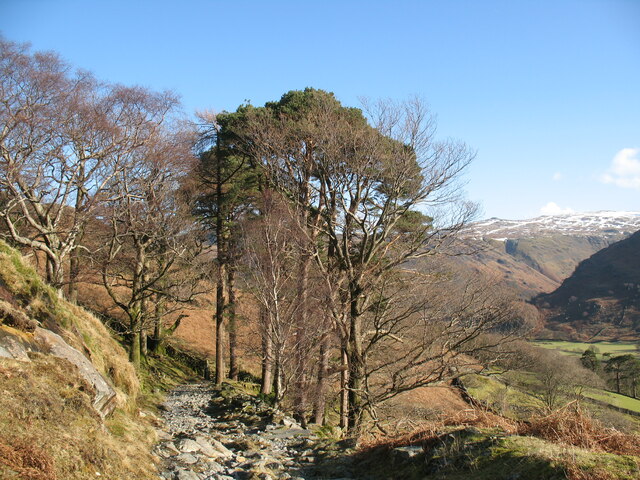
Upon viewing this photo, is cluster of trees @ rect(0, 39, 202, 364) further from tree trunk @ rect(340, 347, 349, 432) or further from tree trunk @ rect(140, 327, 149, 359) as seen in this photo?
tree trunk @ rect(340, 347, 349, 432)

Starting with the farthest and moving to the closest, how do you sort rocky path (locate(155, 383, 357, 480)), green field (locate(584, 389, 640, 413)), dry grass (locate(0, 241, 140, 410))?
green field (locate(584, 389, 640, 413)), dry grass (locate(0, 241, 140, 410)), rocky path (locate(155, 383, 357, 480))

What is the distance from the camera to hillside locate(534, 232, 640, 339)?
112m

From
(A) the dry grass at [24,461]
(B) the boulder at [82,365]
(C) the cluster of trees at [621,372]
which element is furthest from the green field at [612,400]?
(A) the dry grass at [24,461]

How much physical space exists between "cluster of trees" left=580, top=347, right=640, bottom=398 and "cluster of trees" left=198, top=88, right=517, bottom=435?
141 ft

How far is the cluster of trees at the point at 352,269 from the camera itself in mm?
12055

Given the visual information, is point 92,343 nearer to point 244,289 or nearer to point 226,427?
point 226,427

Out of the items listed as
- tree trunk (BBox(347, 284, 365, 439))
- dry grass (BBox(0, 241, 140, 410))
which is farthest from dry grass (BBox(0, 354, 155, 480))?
tree trunk (BBox(347, 284, 365, 439))

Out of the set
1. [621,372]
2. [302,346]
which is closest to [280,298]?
[302,346]

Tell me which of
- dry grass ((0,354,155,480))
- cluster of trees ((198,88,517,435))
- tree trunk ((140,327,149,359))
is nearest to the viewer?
dry grass ((0,354,155,480))

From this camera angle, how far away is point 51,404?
515 centimetres

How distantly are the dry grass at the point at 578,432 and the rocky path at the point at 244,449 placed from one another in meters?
2.73

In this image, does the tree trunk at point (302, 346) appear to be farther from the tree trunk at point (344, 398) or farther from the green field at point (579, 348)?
the green field at point (579, 348)

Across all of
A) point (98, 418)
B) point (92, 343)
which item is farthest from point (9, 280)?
A: point (98, 418)

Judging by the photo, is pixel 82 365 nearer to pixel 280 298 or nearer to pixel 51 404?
pixel 51 404
